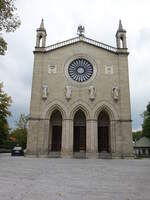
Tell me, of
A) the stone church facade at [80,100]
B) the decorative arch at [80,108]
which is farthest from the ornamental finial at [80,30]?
the decorative arch at [80,108]

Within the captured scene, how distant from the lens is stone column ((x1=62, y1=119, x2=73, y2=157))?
75.9 feet

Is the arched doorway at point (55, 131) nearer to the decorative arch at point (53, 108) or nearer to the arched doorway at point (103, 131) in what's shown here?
the decorative arch at point (53, 108)

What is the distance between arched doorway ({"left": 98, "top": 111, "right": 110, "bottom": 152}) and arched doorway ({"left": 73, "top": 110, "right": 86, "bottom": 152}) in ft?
6.68

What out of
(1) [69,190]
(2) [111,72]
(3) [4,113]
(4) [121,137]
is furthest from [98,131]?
(1) [69,190]

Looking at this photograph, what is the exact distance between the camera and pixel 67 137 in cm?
2347

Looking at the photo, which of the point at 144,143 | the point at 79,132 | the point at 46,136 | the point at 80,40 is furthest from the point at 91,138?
Answer: the point at 144,143

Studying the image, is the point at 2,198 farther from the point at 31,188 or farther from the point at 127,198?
the point at 127,198

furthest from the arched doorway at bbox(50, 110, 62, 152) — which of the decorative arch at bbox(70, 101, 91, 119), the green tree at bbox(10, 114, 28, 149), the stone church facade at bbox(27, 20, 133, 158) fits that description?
the green tree at bbox(10, 114, 28, 149)

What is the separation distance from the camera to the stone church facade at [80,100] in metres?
23.5

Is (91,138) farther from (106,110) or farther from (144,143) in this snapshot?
(144,143)

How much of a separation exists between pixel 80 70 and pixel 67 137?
8.97 meters

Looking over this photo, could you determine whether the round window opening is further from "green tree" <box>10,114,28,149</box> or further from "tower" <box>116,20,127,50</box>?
"green tree" <box>10,114,28,149</box>

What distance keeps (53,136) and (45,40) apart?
12983 mm

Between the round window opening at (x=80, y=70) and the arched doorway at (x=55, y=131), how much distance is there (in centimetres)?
517
